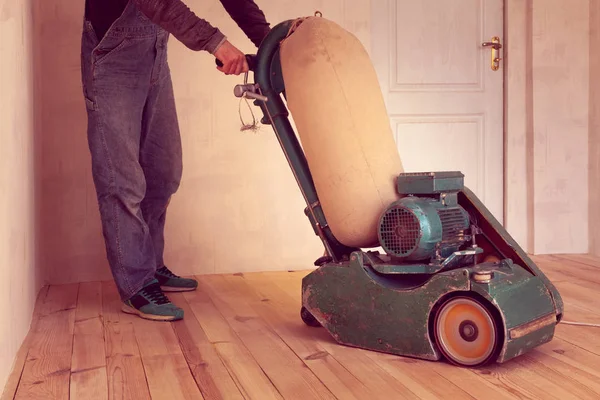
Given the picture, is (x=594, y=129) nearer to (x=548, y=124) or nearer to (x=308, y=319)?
(x=548, y=124)

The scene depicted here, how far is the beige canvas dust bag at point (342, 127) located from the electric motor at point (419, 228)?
7 centimetres

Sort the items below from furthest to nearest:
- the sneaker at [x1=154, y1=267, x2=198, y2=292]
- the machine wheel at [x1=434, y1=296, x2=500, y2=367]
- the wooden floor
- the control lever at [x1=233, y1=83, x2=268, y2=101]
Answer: the sneaker at [x1=154, y1=267, x2=198, y2=292] → the control lever at [x1=233, y1=83, x2=268, y2=101] → the machine wheel at [x1=434, y1=296, x2=500, y2=367] → the wooden floor

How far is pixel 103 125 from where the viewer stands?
2467 millimetres

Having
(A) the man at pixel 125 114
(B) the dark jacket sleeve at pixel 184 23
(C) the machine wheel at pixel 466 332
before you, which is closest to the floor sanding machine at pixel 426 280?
(C) the machine wheel at pixel 466 332

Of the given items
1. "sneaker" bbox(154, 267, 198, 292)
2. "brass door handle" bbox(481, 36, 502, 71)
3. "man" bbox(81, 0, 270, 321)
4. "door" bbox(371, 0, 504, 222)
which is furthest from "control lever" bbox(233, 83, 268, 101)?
"brass door handle" bbox(481, 36, 502, 71)

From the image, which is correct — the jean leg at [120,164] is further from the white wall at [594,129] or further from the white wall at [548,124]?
the white wall at [594,129]

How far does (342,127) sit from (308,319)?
671 mm

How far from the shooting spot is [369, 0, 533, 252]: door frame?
12.4 ft

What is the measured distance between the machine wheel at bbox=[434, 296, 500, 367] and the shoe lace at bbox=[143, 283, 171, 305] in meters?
1.05

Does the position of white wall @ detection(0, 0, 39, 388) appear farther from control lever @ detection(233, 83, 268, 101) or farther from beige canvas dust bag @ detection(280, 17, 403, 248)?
beige canvas dust bag @ detection(280, 17, 403, 248)

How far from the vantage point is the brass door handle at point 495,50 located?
12.3 feet

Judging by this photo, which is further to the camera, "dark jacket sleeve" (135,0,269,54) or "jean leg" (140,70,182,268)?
"jean leg" (140,70,182,268)

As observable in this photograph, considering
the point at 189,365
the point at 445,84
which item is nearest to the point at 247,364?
the point at 189,365

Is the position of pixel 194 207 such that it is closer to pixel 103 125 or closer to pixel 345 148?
pixel 103 125
